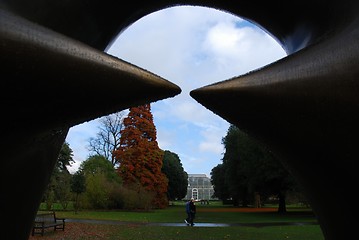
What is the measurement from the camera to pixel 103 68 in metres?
2.58

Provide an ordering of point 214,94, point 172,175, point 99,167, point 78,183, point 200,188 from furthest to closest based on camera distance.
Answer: point 200,188
point 172,175
point 99,167
point 78,183
point 214,94

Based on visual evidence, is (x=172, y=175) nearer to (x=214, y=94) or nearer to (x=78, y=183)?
(x=78, y=183)

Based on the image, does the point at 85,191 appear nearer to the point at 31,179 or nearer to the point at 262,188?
the point at 262,188

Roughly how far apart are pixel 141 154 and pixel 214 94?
3819 cm

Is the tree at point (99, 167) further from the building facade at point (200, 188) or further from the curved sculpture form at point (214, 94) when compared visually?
the building facade at point (200, 188)

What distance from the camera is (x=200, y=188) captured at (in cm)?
15125

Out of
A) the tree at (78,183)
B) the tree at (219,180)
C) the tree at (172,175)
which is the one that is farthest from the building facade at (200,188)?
the tree at (78,183)

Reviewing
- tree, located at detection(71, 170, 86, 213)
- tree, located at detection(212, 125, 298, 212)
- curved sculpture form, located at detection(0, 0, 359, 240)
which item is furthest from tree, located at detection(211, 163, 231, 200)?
curved sculpture form, located at detection(0, 0, 359, 240)

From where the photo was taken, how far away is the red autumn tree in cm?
4028

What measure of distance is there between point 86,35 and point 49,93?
1.21m

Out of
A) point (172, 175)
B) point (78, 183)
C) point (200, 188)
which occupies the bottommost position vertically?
point (78, 183)

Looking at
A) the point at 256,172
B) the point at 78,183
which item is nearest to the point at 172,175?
the point at 256,172

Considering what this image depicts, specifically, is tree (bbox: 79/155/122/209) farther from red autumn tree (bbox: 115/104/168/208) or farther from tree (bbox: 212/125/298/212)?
tree (bbox: 212/125/298/212)

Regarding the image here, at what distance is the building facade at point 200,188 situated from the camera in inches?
5837
